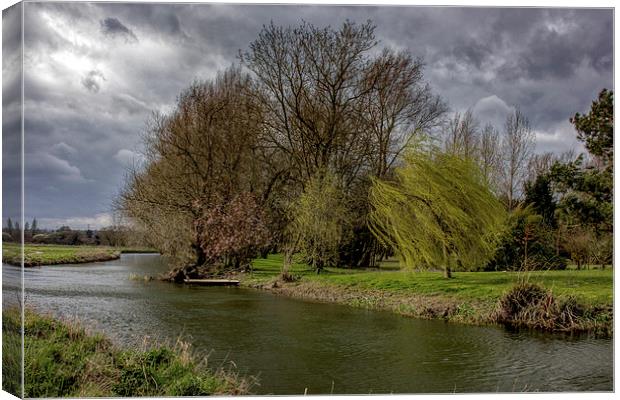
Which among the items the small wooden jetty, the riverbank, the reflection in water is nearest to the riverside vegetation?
the small wooden jetty

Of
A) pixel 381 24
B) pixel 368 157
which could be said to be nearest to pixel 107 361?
pixel 381 24

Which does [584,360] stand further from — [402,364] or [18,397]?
[18,397]

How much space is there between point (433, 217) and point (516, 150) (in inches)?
144

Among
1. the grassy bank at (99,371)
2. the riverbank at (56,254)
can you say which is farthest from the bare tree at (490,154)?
the riverbank at (56,254)

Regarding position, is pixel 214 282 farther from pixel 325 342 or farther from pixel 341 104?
pixel 325 342

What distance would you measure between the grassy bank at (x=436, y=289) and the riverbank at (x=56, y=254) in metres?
3.36

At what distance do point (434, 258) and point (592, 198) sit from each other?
15.0ft

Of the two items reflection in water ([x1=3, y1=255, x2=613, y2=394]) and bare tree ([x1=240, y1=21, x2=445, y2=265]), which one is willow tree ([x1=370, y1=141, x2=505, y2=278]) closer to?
bare tree ([x1=240, y1=21, x2=445, y2=265])

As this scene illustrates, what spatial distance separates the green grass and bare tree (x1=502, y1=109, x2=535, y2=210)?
1387mm

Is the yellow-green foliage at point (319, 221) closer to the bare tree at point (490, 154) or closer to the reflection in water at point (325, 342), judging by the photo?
the reflection in water at point (325, 342)

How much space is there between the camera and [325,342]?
7.70m

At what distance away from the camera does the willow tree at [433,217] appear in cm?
1138

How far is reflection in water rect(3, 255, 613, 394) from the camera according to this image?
6.21m

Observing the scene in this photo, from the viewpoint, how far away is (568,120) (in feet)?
24.8
